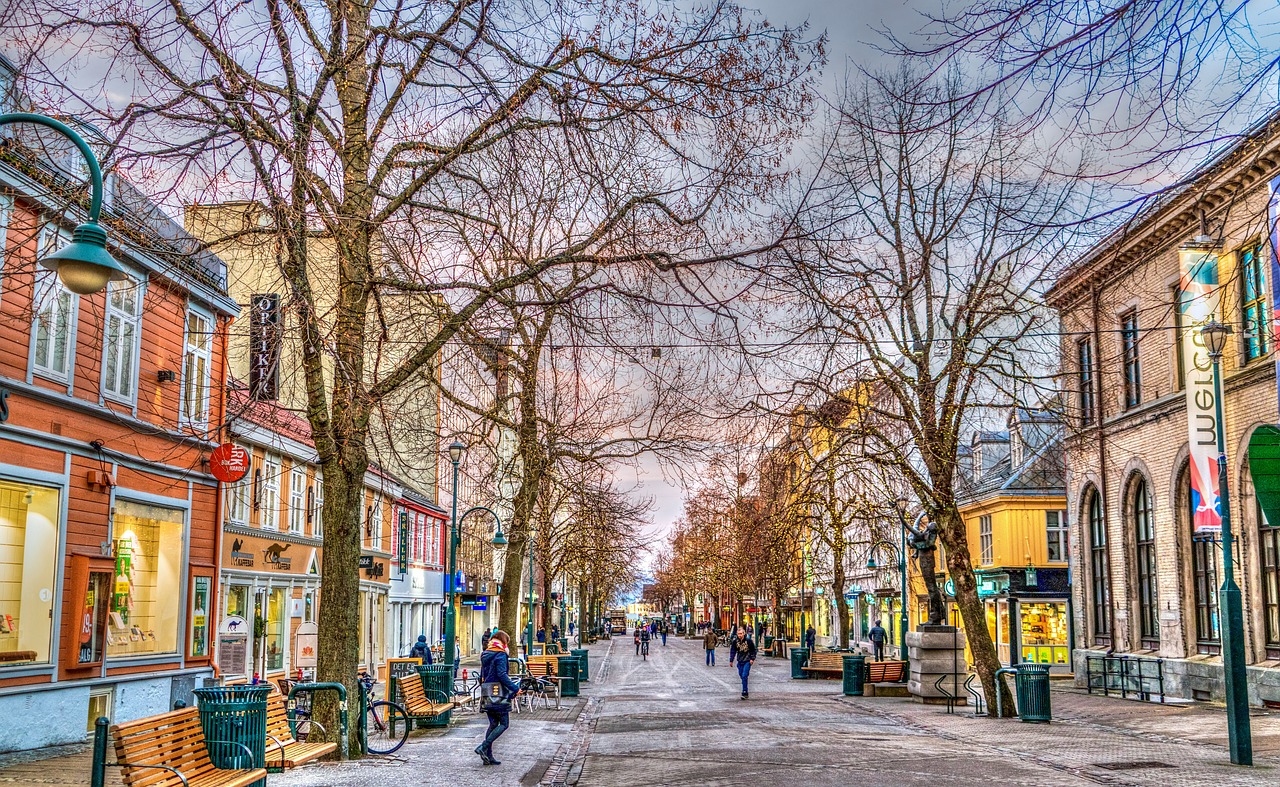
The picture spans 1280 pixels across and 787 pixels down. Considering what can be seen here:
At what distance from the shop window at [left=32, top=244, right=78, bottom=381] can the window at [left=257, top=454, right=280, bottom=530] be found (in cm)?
1186

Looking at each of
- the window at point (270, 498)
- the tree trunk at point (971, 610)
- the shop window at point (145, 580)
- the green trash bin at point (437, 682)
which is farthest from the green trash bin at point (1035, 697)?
the window at point (270, 498)

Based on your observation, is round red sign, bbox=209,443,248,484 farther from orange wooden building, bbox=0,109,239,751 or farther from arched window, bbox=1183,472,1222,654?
arched window, bbox=1183,472,1222,654

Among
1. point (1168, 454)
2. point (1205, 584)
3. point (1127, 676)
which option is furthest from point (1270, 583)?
point (1127, 676)

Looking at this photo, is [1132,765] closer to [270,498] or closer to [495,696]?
[495,696]

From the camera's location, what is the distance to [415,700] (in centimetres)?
1880

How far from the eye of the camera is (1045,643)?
43.6 m

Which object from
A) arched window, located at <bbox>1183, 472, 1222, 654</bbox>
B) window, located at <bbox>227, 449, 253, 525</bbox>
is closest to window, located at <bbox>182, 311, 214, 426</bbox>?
window, located at <bbox>227, 449, 253, 525</bbox>

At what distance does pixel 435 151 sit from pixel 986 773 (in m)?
10.1

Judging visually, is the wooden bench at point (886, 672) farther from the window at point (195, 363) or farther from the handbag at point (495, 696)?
the window at point (195, 363)

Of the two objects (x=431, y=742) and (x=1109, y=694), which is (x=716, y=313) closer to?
(x=431, y=742)

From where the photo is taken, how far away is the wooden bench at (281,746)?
11.8 meters

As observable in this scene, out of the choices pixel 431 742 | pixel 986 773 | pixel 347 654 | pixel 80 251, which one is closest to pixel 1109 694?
pixel 986 773

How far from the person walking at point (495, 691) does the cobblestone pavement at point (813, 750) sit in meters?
0.31

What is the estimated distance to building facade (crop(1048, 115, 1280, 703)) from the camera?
2394cm
